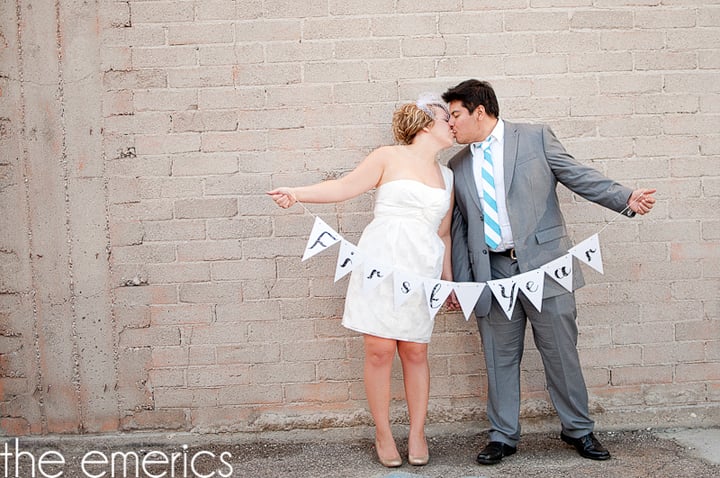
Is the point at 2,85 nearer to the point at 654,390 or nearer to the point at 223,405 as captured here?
the point at 223,405

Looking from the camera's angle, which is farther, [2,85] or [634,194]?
[2,85]

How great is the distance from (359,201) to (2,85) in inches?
85.1

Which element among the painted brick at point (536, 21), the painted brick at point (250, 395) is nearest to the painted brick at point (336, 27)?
the painted brick at point (536, 21)

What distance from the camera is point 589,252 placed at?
4.30 m

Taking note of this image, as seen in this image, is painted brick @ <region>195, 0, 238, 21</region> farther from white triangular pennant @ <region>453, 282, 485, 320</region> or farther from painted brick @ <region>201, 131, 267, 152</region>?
white triangular pennant @ <region>453, 282, 485, 320</region>

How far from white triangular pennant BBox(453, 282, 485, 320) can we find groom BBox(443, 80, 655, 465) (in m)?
0.07

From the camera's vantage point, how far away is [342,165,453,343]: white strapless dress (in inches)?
167

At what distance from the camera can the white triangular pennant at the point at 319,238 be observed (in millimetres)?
4211

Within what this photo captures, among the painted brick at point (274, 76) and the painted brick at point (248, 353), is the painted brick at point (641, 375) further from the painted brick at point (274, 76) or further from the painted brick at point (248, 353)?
the painted brick at point (274, 76)

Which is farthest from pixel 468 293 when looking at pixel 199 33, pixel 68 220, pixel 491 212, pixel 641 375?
pixel 68 220

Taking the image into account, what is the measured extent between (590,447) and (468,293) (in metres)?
1.06

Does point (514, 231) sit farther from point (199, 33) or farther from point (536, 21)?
point (199, 33)

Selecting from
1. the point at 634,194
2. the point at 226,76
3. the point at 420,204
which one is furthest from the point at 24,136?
the point at 634,194

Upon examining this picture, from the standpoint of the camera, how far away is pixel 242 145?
15.7ft
